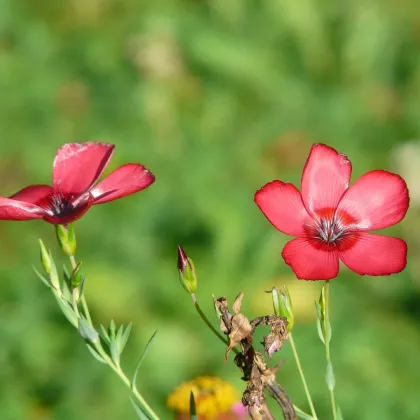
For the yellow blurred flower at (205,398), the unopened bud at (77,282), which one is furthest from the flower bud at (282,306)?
the yellow blurred flower at (205,398)

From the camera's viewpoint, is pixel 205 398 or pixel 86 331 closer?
pixel 86 331

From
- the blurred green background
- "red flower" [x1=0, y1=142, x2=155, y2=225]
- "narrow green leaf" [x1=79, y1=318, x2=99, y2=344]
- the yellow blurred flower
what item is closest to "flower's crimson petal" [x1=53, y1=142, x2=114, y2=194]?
"red flower" [x1=0, y1=142, x2=155, y2=225]

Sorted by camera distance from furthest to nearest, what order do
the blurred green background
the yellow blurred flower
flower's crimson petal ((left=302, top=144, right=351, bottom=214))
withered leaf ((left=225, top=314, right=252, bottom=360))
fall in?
the blurred green background < the yellow blurred flower < flower's crimson petal ((left=302, top=144, right=351, bottom=214)) < withered leaf ((left=225, top=314, right=252, bottom=360))

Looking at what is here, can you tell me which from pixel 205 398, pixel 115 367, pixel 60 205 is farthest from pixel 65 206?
pixel 205 398

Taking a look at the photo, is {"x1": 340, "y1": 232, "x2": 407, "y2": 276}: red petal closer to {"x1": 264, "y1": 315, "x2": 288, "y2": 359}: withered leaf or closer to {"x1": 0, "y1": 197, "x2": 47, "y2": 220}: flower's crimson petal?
{"x1": 264, "y1": 315, "x2": 288, "y2": 359}: withered leaf

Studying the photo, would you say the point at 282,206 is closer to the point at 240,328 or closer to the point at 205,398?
the point at 240,328

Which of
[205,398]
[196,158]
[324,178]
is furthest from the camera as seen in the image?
[196,158]
